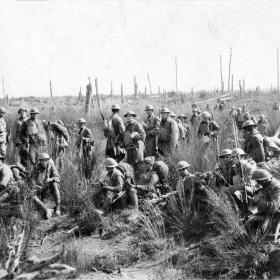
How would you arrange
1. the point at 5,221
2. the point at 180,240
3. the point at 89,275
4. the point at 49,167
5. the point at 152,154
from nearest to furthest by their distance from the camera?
1. the point at 89,275
2. the point at 180,240
3. the point at 5,221
4. the point at 49,167
5. the point at 152,154

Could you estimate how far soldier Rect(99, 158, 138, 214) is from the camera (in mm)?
6695

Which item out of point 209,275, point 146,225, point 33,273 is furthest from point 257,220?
point 33,273

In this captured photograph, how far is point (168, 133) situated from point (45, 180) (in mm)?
2516

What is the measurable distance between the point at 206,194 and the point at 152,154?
97.9 inches

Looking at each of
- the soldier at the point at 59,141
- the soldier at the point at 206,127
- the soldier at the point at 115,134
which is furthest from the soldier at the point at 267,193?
the soldier at the point at 206,127

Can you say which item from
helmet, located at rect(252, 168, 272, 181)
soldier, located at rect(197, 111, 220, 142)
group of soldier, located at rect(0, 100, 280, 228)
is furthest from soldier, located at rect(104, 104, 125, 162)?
helmet, located at rect(252, 168, 272, 181)

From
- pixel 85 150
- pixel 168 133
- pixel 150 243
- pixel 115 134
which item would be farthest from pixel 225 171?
pixel 85 150

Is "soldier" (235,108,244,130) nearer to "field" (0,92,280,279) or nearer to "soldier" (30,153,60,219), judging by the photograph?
"field" (0,92,280,279)

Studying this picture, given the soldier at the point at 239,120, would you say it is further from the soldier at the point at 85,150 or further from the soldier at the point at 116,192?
the soldier at the point at 116,192

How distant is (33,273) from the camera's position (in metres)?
2.82

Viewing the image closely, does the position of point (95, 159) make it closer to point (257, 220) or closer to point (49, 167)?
point (49, 167)

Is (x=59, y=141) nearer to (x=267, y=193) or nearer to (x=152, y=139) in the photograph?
(x=152, y=139)

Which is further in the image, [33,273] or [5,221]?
[5,221]

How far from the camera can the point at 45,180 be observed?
23.1 feet
